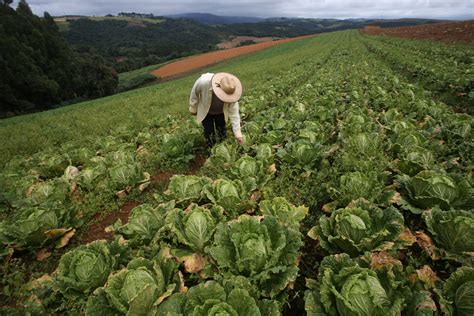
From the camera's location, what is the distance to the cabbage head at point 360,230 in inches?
114

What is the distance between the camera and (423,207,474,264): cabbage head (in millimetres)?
2705

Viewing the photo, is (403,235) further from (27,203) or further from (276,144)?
(27,203)

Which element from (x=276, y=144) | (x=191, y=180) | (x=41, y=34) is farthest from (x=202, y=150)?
(x=41, y=34)

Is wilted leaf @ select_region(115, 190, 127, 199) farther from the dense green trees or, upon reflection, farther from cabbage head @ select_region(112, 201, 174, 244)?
the dense green trees

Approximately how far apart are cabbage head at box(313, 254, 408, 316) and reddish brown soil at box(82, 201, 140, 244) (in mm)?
3347

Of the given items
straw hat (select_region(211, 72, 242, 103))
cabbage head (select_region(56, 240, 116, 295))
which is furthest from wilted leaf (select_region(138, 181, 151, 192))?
cabbage head (select_region(56, 240, 116, 295))

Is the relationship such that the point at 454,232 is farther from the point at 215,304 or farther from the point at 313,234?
the point at 215,304

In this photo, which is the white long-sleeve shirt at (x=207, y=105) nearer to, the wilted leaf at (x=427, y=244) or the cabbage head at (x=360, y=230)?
the cabbage head at (x=360, y=230)

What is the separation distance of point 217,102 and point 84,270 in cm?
396

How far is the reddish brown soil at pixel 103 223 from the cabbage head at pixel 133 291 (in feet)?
6.27

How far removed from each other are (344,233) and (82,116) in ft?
50.0

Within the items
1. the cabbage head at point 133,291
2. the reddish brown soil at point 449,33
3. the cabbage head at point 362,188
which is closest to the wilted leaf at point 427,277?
the cabbage head at point 362,188

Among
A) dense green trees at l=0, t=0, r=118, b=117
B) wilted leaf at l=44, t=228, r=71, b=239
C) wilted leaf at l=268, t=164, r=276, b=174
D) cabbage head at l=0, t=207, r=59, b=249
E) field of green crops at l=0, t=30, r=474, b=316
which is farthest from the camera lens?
dense green trees at l=0, t=0, r=118, b=117

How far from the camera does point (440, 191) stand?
332 centimetres
